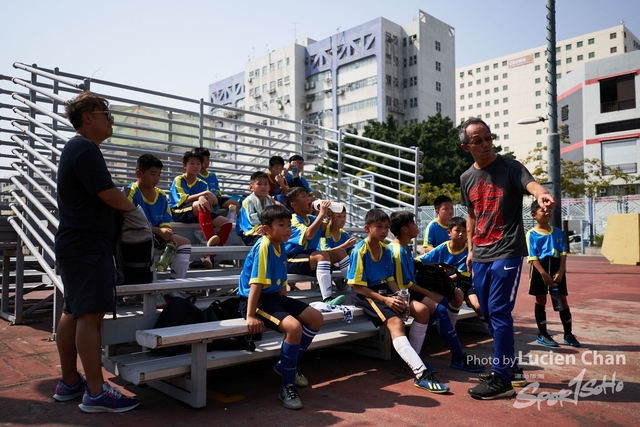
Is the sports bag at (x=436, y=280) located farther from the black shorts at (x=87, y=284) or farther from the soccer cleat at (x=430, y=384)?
the black shorts at (x=87, y=284)

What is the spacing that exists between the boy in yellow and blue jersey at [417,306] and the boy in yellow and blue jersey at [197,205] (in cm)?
208

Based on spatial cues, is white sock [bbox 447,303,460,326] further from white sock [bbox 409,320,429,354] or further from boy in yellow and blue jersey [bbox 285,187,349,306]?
boy in yellow and blue jersey [bbox 285,187,349,306]

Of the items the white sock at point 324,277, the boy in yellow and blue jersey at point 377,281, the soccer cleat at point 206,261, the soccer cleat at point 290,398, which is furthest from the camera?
the soccer cleat at point 206,261

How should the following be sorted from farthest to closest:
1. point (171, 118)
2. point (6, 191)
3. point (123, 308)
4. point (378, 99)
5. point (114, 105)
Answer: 1. point (378, 99)
2. point (171, 118)
3. point (114, 105)
4. point (6, 191)
5. point (123, 308)

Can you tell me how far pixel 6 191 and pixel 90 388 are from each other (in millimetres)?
4777

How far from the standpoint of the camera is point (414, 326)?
15.2 feet

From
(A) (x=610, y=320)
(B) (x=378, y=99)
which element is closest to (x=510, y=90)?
(B) (x=378, y=99)

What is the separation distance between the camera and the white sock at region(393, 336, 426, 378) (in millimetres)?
4086

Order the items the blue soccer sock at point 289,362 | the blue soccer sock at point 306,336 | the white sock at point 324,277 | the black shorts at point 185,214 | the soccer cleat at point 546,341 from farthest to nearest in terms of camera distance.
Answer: the black shorts at point 185,214
the soccer cleat at point 546,341
the white sock at point 324,277
the blue soccer sock at point 306,336
the blue soccer sock at point 289,362

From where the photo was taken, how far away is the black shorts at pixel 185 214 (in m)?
6.25

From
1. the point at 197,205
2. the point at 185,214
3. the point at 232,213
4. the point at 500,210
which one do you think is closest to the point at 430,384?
the point at 500,210

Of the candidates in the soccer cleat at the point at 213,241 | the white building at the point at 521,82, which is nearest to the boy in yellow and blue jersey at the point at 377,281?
the soccer cleat at the point at 213,241

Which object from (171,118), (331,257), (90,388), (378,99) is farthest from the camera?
(378,99)

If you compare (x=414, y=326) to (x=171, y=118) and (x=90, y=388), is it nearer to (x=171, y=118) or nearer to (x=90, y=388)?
(x=90, y=388)
